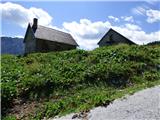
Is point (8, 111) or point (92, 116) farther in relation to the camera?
point (8, 111)

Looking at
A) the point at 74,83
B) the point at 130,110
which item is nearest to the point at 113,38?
the point at 74,83

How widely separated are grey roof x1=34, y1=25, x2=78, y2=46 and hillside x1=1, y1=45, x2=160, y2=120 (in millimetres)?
37774

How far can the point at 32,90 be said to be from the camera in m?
17.2

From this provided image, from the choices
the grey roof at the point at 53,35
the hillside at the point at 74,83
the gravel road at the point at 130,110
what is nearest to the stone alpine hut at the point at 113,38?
the grey roof at the point at 53,35

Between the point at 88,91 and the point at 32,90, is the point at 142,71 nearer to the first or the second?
the point at 88,91

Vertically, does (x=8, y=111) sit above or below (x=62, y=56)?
below

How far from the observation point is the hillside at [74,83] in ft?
46.8

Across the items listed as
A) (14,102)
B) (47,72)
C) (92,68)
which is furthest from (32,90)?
(92,68)

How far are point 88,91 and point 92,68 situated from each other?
409 cm

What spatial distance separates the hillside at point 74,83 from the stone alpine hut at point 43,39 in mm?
37458

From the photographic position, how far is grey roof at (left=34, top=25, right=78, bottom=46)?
202 ft

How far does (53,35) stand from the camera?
212ft

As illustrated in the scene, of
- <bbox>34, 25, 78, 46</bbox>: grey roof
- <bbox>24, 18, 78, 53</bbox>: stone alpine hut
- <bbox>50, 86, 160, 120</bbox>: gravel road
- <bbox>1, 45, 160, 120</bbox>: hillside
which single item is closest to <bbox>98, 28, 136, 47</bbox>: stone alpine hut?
<bbox>34, 25, 78, 46</bbox>: grey roof

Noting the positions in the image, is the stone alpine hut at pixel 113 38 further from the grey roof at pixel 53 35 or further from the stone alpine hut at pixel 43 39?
the stone alpine hut at pixel 43 39
